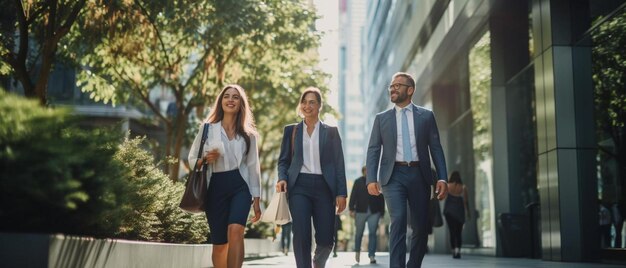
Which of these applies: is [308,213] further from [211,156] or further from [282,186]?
[211,156]

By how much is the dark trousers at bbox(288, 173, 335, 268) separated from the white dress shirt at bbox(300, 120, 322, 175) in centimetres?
6

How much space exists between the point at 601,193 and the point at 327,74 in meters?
14.4

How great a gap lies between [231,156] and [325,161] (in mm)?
925

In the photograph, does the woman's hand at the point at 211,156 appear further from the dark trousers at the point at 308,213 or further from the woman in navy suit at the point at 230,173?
the dark trousers at the point at 308,213

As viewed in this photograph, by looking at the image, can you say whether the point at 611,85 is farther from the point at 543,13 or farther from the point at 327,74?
the point at 327,74

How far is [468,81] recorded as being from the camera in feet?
75.9

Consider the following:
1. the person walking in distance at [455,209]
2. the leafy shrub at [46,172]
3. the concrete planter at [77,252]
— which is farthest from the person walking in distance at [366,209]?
the leafy shrub at [46,172]

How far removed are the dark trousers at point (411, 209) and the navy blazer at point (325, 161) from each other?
0.52 m

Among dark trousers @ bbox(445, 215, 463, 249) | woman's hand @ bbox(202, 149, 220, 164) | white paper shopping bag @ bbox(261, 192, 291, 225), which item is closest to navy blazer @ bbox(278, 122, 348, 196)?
white paper shopping bag @ bbox(261, 192, 291, 225)

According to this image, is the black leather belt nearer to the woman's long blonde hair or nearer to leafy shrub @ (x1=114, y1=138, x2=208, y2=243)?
the woman's long blonde hair

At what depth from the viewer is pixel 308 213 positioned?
739 cm

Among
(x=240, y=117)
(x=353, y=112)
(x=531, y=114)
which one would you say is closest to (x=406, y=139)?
(x=240, y=117)

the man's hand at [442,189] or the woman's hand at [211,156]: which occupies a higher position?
the woman's hand at [211,156]

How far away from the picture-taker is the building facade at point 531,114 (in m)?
13.3
